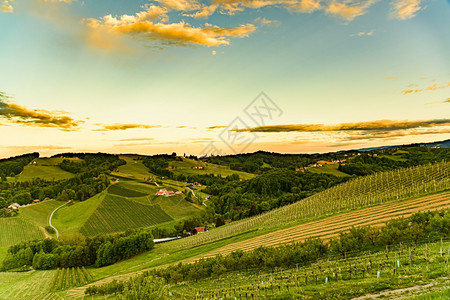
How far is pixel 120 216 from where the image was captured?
131 m

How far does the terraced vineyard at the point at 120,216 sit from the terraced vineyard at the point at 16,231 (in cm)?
1831

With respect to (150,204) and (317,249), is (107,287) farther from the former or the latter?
(150,204)

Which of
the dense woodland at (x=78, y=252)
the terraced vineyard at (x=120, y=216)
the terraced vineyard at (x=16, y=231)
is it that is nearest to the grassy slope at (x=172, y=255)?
the dense woodland at (x=78, y=252)

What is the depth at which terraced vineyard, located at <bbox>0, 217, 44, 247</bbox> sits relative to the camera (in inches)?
4129

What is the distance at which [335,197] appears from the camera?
86.6 metres

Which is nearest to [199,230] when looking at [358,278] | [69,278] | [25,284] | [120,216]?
[120,216]

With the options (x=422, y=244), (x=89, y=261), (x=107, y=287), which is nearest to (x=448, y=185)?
(x=422, y=244)

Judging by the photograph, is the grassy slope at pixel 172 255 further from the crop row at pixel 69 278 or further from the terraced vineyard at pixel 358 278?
the terraced vineyard at pixel 358 278

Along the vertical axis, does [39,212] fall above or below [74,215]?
above

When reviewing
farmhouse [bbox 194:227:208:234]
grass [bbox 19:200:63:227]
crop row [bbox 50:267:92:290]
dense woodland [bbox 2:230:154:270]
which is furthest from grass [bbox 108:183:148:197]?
crop row [bbox 50:267:92:290]

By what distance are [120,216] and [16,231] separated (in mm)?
40494

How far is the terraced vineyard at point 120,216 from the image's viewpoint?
12048cm

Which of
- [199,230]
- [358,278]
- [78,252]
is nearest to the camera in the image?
[358,278]

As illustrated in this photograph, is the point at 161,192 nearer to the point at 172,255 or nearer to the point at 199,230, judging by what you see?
the point at 199,230
